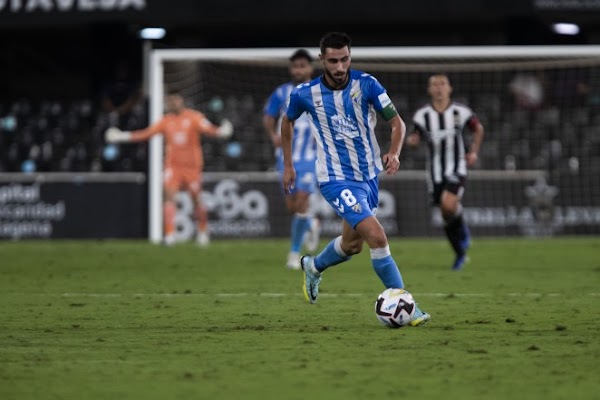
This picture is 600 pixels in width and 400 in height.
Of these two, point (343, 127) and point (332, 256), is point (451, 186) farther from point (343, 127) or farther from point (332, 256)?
point (343, 127)

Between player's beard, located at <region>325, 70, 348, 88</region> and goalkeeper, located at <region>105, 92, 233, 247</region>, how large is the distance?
994 centimetres

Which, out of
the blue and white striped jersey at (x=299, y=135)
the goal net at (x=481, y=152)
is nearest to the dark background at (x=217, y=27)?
the goal net at (x=481, y=152)

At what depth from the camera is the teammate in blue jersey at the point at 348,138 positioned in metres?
7.81

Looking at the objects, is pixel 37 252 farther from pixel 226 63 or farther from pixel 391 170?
pixel 391 170

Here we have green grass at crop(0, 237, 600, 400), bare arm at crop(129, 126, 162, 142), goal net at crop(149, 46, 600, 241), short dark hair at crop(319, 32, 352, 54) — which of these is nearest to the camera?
green grass at crop(0, 237, 600, 400)

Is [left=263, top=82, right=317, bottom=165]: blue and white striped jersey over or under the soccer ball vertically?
over

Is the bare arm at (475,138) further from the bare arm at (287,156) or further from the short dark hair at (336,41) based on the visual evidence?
the short dark hair at (336,41)

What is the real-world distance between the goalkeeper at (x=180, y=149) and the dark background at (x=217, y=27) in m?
1.70

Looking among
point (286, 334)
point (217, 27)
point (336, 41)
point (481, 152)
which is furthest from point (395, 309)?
point (217, 27)

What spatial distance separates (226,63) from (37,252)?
193 inches

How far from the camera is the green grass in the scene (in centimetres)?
534

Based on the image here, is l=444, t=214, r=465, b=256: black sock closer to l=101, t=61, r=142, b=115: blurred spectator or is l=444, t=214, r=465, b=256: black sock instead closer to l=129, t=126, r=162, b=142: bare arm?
l=129, t=126, r=162, b=142: bare arm

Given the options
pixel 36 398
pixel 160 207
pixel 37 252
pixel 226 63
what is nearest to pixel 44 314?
pixel 36 398

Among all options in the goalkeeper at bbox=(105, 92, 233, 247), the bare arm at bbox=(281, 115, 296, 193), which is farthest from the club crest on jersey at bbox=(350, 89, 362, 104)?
the goalkeeper at bbox=(105, 92, 233, 247)
